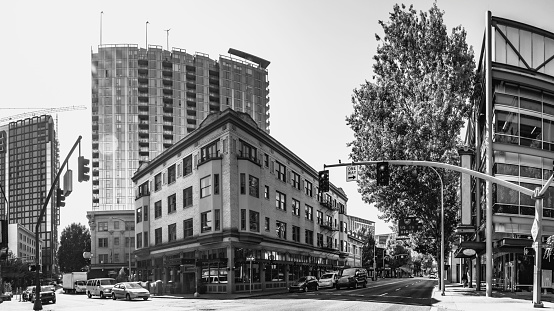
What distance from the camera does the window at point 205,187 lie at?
51.4 metres

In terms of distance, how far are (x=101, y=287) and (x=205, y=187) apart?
14.0m

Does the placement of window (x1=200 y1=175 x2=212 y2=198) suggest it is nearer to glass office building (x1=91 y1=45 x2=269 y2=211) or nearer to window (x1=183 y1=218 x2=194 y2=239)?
window (x1=183 y1=218 x2=194 y2=239)

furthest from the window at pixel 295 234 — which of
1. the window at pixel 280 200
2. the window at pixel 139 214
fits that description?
the window at pixel 139 214

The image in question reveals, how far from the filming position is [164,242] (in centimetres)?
6184

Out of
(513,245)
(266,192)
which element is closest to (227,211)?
(266,192)

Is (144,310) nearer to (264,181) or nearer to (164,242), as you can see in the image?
(264,181)

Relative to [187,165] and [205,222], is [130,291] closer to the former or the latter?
[205,222]

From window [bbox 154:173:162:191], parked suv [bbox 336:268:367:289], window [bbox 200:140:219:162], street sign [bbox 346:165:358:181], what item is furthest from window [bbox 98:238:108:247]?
street sign [bbox 346:165:358:181]

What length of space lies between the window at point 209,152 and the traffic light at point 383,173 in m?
28.1

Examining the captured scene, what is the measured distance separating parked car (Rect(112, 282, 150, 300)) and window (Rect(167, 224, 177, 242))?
11.7 meters

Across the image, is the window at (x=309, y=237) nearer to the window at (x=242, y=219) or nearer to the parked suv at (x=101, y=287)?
the window at (x=242, y=219)

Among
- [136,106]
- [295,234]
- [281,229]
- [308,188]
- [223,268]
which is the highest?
[136,106]

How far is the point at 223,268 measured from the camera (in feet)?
159

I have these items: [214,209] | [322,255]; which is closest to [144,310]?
[214,209]
